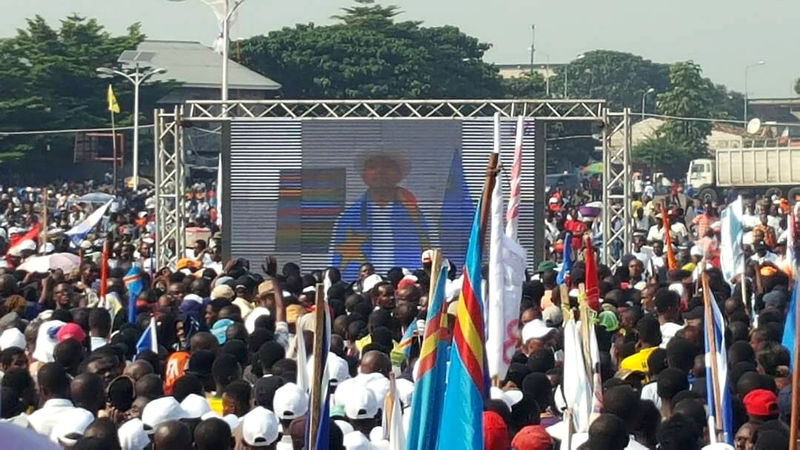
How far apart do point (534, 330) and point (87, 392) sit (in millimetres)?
3357

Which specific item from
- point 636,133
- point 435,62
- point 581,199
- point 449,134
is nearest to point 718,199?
point 581,199

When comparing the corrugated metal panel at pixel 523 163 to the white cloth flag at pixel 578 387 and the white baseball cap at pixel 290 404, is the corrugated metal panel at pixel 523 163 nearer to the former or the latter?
the white cloth flag at pixel 578 387

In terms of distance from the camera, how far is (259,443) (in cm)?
668

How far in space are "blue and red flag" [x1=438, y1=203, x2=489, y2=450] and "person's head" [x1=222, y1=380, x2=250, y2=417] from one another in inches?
66.9

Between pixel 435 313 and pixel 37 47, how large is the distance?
50.9 meters

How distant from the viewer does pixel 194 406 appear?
7457 millimetres

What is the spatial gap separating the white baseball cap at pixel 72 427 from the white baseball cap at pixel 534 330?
11.8ft

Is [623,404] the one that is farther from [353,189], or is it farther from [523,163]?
[353,189]

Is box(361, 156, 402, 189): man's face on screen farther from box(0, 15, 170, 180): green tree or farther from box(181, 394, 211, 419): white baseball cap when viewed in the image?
box(0, 15, 170, 180): green tree

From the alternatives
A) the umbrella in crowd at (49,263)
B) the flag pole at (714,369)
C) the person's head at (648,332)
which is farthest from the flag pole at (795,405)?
A: the umbrella in crowd at (49,263)

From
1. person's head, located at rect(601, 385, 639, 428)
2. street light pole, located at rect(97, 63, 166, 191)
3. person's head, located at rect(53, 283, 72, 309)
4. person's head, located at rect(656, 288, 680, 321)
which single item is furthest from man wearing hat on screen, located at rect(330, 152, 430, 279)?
street light pole, located at rect(97, 63, 166, 191)

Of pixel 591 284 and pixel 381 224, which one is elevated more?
pixel 381 224

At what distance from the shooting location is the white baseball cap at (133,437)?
22.4ft

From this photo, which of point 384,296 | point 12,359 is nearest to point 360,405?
point 12,359
